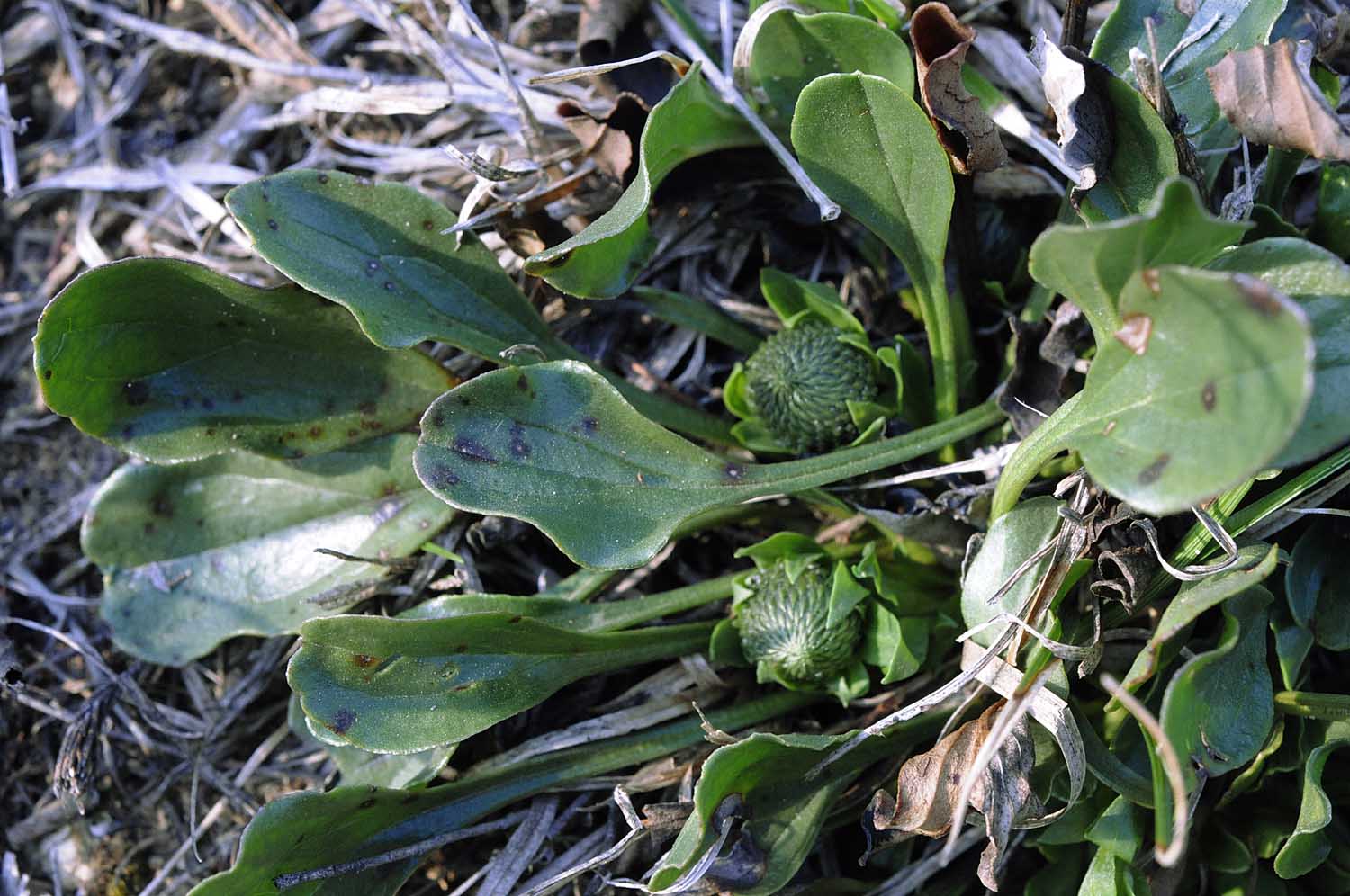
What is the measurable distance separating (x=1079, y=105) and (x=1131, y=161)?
0.41 ft

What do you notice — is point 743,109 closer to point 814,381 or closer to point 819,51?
point 819,51

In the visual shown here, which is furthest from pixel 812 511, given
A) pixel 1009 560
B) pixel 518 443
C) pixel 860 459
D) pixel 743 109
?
pixel 743 109

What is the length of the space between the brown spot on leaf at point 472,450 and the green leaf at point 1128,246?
0.85m

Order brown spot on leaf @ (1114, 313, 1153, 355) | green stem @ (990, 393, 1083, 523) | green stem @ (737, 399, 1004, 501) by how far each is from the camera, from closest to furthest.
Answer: brown spot on leaf @ (1114, 313, 1153, 355) → green stem @ (990, 393, 1083, 523) → green stem @ (737, 399, 1004, 501)

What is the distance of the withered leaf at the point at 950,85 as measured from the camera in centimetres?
157

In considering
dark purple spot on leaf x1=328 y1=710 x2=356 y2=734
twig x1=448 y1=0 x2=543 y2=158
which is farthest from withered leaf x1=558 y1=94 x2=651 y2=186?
dark purple spot on leaf x1=328 y1=710 x2=356 y2=734

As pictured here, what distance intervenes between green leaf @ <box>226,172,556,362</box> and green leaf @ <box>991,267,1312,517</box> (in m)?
1.08

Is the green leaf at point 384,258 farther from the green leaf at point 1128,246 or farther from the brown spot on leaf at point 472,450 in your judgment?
the green leaf at point 1128,246

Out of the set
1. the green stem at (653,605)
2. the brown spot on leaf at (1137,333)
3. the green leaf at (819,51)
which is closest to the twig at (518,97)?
the green leaf at (819,51)

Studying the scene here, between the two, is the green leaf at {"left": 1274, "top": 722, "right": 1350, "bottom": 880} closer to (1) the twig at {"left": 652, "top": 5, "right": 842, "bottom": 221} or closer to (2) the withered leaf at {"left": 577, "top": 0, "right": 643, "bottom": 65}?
(1) the twig at {"left": 652, "top": 5, "right": 842, "bottom": 221}

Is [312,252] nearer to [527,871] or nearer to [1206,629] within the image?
[527,871]

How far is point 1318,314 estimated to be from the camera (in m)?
1.34

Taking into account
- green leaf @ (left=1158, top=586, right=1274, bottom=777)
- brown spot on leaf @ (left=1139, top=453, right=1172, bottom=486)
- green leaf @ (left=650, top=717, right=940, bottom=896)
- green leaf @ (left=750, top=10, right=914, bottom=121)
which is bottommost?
green leaf @ (left=650, top=717, right=940, bottom=896)

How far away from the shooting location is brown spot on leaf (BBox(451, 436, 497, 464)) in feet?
5.61
